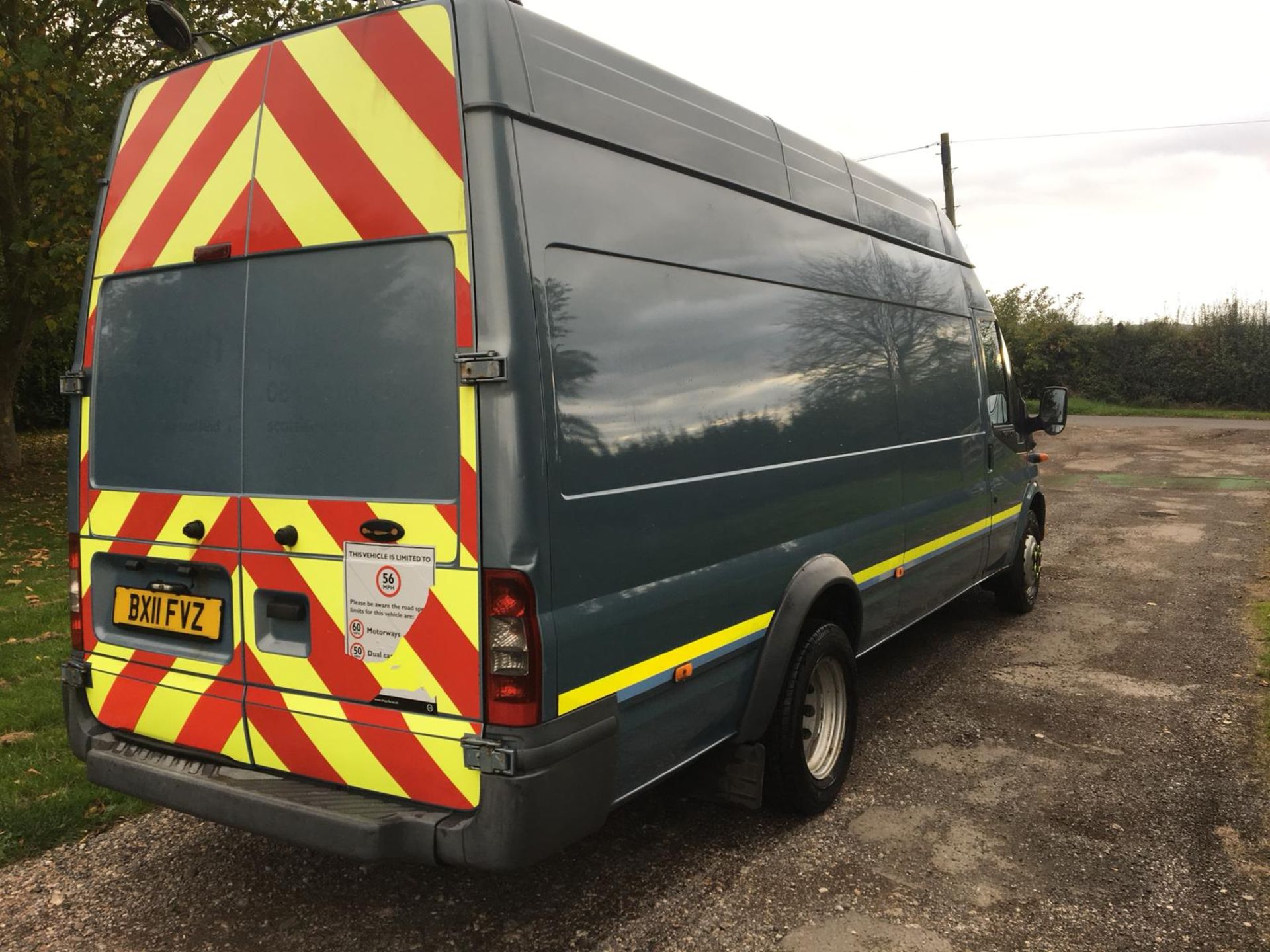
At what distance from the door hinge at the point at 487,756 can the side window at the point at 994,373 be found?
4.45 meters

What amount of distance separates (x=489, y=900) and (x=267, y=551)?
4.58 ft

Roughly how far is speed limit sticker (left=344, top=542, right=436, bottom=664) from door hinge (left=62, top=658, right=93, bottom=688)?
121 cm

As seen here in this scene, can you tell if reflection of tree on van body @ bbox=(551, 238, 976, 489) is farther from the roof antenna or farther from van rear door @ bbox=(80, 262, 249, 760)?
the roof antenna

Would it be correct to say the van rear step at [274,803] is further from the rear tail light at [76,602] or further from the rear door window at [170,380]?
the rear door window at [170,380]

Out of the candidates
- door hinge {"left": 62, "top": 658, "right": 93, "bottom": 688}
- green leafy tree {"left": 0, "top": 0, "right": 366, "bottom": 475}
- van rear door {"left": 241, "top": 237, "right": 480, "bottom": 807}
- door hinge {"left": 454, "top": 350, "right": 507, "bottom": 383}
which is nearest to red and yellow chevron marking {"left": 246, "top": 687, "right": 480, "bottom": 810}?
van rear door {"left": 241, "top": 237, "right": 480, "bottom": 807}

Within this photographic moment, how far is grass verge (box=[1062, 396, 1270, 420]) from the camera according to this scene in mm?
25906

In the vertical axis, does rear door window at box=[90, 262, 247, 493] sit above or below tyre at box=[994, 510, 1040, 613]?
above

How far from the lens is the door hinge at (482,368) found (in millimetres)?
2467

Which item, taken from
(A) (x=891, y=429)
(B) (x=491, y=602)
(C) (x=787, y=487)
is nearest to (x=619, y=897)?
(B) (x=491, y=602)

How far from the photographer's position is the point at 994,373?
6.23m

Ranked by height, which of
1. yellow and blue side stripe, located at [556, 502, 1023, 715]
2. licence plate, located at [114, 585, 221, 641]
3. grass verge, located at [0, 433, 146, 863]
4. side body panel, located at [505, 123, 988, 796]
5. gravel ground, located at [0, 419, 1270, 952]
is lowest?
gravel ground, located at [0, 419, 1270, 952]

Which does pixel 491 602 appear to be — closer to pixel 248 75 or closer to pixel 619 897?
pixel 619 897

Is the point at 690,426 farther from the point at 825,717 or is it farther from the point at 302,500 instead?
the point at 825,717

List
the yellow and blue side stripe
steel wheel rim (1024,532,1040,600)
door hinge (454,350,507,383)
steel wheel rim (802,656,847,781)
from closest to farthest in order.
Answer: door hinge (454,350,507,383) → the yellow and blue side stripe → steel wheel rim (802,656,847,781) → steel wheel rim (1024,532,1040,600)
